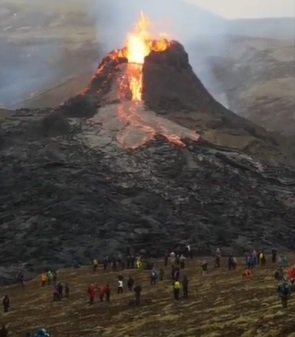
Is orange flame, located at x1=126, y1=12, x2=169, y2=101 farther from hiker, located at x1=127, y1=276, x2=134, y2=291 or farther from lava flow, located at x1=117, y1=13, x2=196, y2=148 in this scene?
hiker, located at x1=127, y1=276, x2=134, y2=291

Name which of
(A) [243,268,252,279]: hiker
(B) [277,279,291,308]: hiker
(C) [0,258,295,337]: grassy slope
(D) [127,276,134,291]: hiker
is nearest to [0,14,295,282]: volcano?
(C) [0,258,295,337]: grassy slope

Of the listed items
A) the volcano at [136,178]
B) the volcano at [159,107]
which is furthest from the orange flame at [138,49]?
the volcano at [136,178]

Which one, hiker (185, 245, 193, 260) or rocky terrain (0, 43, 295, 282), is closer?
hiker (185, 245, 193, 260)

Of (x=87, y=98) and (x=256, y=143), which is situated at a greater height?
(x=87, y=98)

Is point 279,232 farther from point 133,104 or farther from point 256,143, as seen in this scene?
point 133,104

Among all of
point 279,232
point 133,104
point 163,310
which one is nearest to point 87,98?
point 133,104

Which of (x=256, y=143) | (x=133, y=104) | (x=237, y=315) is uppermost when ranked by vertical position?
(x=133, y=104)

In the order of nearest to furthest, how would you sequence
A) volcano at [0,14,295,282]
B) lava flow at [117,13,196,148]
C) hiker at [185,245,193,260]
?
hiker at [185,245,193,260] < volcano at [0,14,295,282] < lava flow at [117,13,196,148]

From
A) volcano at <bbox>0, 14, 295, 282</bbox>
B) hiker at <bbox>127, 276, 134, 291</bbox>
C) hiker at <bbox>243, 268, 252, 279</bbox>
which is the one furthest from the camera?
volcano at <bbox>0, 14, 295, 282</bbox>
